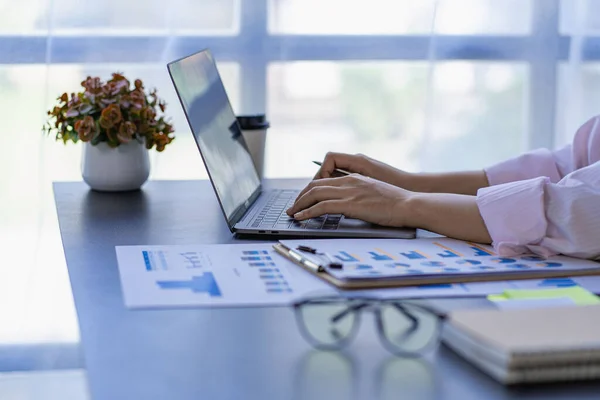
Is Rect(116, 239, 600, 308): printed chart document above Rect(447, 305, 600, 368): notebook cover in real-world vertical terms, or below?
below

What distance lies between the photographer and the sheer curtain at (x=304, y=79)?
2742 mm

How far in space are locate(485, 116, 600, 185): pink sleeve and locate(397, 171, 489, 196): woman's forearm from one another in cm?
2

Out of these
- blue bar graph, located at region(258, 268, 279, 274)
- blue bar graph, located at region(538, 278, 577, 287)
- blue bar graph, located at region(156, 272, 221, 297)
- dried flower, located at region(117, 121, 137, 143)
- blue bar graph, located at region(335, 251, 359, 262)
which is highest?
dried flower, located at region(117, 121, 137, 143)

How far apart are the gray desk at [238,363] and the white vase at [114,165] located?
0.62m

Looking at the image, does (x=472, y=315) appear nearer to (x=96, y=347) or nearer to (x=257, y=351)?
(x=257, y=351)

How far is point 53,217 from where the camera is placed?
9.20 ft

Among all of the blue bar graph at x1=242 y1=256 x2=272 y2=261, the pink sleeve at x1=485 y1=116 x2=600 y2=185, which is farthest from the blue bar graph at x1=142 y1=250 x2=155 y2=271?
the pink sleeve at x1=485 y1=116 x2=600 y2=185

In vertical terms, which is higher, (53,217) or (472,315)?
(472,315)

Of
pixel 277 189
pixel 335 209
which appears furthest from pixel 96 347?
pixel 277 189

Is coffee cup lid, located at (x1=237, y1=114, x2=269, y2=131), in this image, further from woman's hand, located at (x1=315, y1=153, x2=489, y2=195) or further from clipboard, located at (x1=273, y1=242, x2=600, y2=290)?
clipboard, located at (x1=273, y1=242, x2=600, y2=290)

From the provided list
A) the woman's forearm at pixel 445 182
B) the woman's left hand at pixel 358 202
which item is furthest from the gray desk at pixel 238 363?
the woman's forearm at pixel 445 182

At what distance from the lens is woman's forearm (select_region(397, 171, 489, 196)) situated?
1.66 meters

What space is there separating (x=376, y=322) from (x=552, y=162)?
96 cm

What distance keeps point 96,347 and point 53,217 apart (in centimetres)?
205
